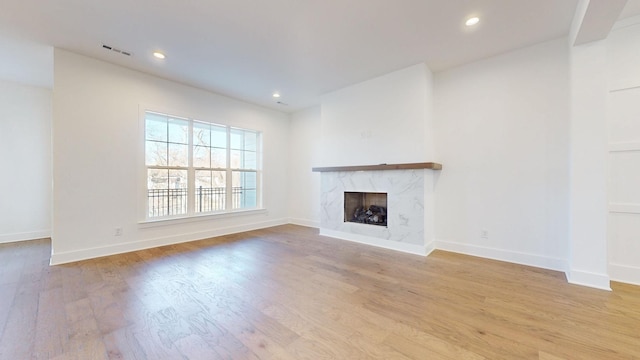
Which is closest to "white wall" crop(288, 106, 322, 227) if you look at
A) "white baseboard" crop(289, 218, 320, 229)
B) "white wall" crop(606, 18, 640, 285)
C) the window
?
"white baseboard" crop(289, 218, 320, 229)

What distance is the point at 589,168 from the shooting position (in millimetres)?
2539

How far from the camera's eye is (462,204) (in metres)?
3.66

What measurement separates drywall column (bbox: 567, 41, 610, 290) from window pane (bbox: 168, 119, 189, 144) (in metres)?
5.59

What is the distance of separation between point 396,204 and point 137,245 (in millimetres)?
4143

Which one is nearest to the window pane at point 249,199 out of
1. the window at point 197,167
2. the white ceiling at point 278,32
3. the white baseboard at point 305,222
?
the window at point 197,167

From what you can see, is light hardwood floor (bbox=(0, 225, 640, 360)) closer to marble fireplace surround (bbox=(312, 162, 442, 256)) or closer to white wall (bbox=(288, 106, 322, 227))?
marble fireplace surround (bbox=(312, 162, 442, 256))

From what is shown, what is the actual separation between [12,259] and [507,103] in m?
7.11

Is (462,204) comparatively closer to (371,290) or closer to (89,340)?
(371,290)

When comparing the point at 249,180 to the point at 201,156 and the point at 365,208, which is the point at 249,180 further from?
the point at 365,208

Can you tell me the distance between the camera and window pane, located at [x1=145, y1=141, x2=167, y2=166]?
4099 mm

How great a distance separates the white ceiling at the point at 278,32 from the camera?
2441mm

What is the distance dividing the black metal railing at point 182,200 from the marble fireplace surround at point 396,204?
7.78 ft

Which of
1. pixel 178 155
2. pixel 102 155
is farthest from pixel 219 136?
pixel 102 155

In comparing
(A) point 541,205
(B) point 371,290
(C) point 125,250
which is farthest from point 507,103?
(C) point 125,250
